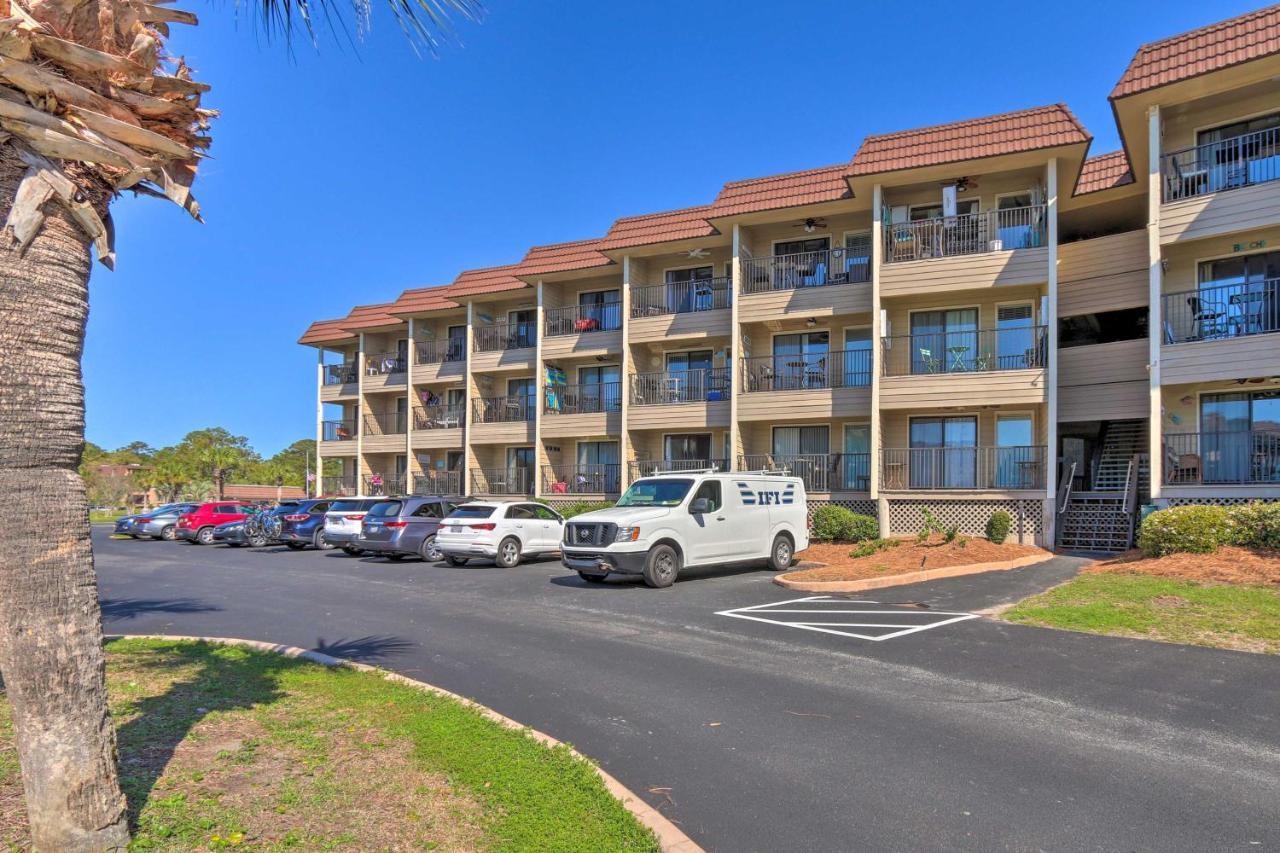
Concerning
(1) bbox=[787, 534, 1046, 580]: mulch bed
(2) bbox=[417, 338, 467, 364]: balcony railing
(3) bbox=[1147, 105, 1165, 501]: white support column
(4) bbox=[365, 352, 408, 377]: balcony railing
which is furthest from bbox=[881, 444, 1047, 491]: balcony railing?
(4) bbox=[365, 352, 408, 377]: balcony railing

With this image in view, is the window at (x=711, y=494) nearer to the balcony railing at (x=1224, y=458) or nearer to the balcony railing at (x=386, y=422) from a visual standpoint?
the balcony railing at (x=1224, y=458)

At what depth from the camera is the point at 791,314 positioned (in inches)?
933

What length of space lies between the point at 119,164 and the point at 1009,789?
618cm

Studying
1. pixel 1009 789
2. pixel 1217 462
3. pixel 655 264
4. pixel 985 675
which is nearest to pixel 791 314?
pixel 655 264

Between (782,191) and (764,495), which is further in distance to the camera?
(782,191)

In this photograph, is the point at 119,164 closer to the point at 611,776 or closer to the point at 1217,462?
the point at 611,776

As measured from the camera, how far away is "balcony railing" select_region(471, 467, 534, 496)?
31422 millimetres

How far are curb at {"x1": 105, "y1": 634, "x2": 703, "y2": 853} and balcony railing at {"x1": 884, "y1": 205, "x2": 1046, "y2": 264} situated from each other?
60.9ft

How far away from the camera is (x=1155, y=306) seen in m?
18.2

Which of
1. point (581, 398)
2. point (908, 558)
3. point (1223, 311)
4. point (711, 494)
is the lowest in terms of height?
point (908, 558)

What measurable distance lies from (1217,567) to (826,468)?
11151mm

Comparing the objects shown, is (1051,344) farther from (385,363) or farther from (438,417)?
(385,363)

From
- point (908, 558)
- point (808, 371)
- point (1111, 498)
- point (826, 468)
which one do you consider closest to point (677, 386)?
point (808, 371)

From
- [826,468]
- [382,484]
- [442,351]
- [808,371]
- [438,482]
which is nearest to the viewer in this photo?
[826,468]
